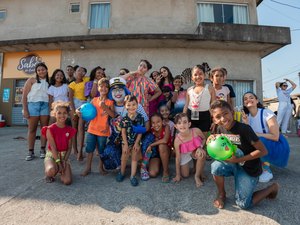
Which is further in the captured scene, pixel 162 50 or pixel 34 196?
pixel 162 50

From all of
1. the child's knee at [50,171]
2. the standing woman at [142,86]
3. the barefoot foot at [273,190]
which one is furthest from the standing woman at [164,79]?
the barefoot foot at [273,190]

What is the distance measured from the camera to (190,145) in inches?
126

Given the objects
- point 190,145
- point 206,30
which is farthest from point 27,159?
point 206,30

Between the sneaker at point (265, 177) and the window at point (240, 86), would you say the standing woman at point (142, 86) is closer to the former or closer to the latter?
the sneaker at point (265, 177)

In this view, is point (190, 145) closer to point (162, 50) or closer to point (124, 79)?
point (124, 79)

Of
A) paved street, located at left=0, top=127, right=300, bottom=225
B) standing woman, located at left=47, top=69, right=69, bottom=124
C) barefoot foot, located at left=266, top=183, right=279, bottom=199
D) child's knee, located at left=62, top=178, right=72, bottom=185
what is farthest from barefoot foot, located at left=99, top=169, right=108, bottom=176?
barefoot foot, located at left=266, top=183, right=279, bottom=199

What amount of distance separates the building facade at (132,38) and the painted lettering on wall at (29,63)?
0.16 ft

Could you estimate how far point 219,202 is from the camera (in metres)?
2.45

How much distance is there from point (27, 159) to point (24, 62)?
8.36m

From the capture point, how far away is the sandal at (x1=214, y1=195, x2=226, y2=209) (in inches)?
95.4

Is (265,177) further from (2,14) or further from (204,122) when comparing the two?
(2,14)

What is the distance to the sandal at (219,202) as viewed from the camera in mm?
2424

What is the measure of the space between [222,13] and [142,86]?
8823mm

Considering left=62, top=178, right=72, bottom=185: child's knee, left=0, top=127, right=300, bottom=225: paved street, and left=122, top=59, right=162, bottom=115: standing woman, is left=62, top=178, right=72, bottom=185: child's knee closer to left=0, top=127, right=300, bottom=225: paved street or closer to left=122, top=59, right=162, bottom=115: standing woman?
left=0, top=127, right=300, bottom=225: paved street
